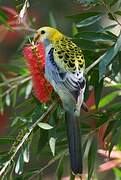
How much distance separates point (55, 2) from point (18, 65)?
197 centimetres

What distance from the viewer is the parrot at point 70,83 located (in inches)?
65.2

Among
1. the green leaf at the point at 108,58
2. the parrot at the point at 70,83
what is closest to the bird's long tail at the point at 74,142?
the parrot at the point at 70,83

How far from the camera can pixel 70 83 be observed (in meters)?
1.71

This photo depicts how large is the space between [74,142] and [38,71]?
0.73ft

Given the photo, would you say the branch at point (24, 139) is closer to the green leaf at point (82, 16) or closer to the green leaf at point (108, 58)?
the green leaf at point (108, 58)

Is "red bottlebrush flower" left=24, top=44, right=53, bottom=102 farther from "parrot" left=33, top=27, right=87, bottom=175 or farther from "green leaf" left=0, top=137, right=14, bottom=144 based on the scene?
"green leaf" left=0, top=137, right=14, bottom=144

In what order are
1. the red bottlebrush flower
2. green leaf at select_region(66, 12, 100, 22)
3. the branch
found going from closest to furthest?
the branch
the red bottlebrush flower
green leaf at select_region(66, 12, 100, 22)

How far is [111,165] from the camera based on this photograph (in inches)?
91.2

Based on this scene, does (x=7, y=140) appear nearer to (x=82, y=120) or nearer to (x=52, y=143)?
(x=52, y=143)

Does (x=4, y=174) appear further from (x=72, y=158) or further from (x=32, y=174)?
(x=32, y=174)

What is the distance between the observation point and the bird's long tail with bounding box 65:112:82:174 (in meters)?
1.61

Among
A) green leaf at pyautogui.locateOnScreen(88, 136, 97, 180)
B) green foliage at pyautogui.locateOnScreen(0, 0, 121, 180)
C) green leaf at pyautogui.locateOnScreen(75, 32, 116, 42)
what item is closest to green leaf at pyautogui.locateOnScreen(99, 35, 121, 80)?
green foliage at pyautogui.locateOnScreen(0, 0, 121, 180)

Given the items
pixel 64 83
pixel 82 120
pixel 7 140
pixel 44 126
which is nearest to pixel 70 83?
pixel 64 83

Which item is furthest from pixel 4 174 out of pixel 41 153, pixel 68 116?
pixel 41 153
